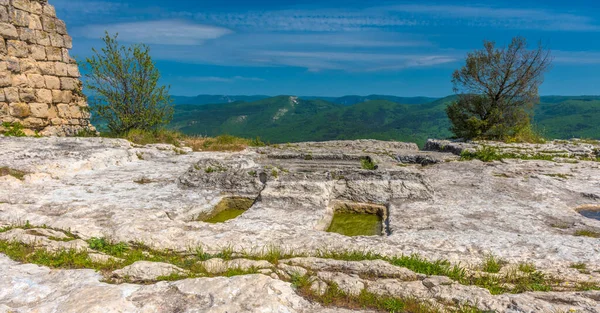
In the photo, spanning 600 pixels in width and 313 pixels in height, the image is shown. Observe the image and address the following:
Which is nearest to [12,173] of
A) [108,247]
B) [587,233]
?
[108,247]

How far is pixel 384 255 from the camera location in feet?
16.9

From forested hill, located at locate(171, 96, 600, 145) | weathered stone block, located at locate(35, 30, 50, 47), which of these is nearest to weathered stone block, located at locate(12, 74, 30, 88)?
weathered stone block, located at locate(35, 30, 50, 47)

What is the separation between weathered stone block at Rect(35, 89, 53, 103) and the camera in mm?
14594

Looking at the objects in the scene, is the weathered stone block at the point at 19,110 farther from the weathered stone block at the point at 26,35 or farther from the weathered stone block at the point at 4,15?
the weathered stone block at the point at 4,15

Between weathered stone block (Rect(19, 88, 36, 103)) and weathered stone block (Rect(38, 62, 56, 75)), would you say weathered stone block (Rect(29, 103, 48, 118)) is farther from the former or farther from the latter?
weathered stone block (Rect(38, 62, 56, 75))

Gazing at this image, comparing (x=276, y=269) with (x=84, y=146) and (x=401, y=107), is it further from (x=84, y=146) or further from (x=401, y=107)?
(x=401, y=107)

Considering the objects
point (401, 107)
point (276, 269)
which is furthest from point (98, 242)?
point (401, 107)

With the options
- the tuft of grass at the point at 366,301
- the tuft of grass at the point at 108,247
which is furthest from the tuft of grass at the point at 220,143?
the tuft of grass at the point at 366,301

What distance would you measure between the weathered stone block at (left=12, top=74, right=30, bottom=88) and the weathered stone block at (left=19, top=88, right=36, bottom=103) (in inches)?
6.3

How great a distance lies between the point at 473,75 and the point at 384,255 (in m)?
20.5

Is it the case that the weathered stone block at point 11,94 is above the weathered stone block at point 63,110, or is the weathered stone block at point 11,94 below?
above

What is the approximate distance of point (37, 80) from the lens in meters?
14.5

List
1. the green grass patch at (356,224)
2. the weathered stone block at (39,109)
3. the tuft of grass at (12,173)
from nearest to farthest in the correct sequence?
1. the green grass patch at (356,224)
2. the tuft of grass at (12,173)
3. the weathered stone block at (39,109)

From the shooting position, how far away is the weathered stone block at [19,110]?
13.8m
